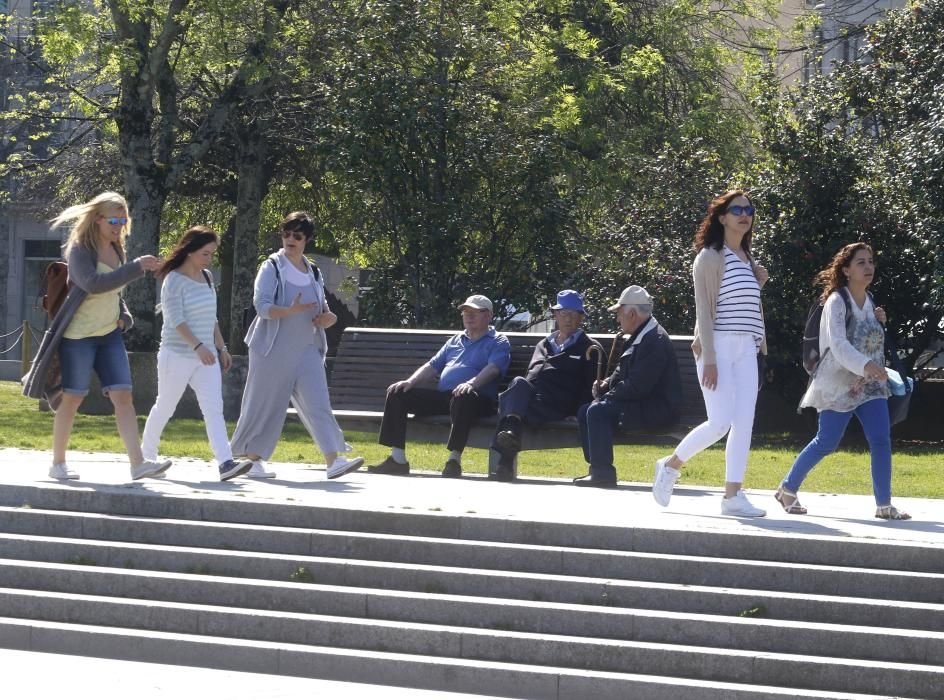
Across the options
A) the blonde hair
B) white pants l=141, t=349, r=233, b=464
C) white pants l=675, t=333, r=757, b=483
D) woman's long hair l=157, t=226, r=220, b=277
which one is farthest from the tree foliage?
Result: the blonde hair

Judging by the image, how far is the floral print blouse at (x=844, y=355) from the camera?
826cm

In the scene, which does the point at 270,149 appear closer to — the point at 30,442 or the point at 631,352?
the point at 30,442

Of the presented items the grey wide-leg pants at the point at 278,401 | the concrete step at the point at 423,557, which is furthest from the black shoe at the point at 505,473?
the concrete step at the point at 423,557

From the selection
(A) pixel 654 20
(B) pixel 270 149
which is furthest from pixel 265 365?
(A) pixel 654 20

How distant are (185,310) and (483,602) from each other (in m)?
3.57

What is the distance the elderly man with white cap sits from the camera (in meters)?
9.77

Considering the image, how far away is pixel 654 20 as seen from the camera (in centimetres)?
2762

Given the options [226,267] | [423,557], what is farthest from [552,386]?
[226,267]

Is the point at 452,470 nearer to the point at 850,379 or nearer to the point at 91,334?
the point at 91,334

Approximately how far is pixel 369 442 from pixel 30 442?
136 inches

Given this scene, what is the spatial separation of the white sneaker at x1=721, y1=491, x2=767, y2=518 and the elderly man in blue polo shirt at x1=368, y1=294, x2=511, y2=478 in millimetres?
2732

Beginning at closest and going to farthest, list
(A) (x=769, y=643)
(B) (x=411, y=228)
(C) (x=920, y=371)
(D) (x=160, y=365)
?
(A) (x=769, y=643), (D) (x=160, y=365), (B) (x=411, y=228), (C) (x=920, y=371)

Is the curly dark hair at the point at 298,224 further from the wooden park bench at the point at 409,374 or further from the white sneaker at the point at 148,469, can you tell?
the wooden park bench at the point at 409,374

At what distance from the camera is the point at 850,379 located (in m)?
8.29
